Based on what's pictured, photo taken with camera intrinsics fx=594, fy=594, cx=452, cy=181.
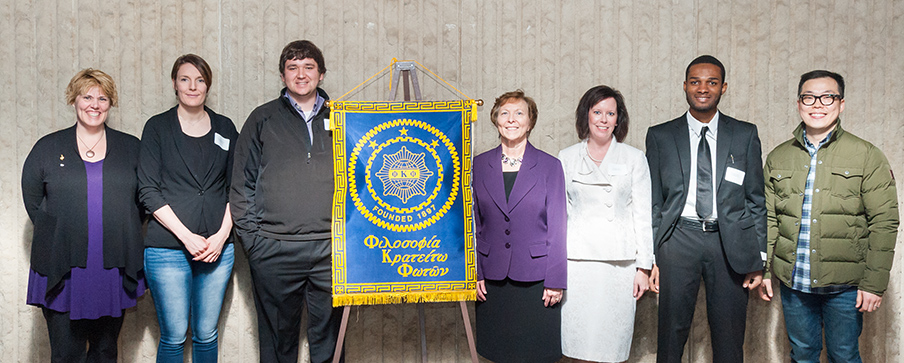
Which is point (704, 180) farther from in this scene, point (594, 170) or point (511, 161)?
point (511, 161)

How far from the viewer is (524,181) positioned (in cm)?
265

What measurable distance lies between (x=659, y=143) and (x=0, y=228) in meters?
3.48

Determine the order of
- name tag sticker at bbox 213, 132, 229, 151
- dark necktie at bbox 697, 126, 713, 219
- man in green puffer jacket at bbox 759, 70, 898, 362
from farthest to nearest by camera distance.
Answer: name tag sticker at bbox 213, 132, 229, 151, dark necktie at bbox 697, 126, 713, 219, man in green puffer jacket at bbox 759, 70, 898, 362

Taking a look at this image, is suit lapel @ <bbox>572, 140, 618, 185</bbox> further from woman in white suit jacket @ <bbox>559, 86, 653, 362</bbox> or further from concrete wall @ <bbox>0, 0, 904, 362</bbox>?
concrete wall @ <bbox>0, 0, 904, 362</bbox>

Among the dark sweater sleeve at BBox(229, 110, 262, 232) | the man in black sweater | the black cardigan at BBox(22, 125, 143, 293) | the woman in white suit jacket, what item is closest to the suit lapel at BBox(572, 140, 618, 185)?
the woman in white suit jacket

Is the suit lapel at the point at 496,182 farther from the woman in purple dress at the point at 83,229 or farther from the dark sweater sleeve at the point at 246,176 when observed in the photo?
the woman in purple dress at the point at 83,229

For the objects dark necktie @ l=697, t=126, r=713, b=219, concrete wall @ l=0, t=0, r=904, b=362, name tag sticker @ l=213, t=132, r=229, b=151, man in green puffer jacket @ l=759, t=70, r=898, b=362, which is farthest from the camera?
concrete wall @ l=0, t=0, r=904, b=362

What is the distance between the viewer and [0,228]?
126 inches

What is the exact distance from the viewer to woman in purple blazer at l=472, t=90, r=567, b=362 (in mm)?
2639

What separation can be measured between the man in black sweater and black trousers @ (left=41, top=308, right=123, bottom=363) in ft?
2.33

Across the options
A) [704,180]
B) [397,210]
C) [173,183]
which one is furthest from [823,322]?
[173,183]

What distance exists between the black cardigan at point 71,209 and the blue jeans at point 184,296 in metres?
0.10

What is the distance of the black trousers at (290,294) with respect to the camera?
2699mm

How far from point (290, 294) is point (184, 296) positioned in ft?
1.71
